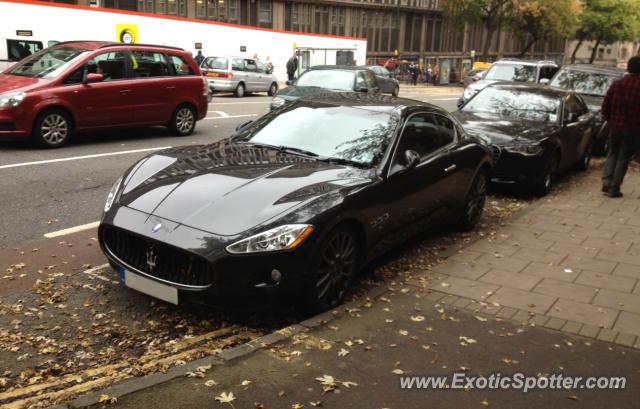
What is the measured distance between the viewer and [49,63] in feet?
37.4

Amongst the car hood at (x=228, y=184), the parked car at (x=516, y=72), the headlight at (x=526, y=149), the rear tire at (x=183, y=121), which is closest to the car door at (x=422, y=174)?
the car hood at (x=228, y=184)

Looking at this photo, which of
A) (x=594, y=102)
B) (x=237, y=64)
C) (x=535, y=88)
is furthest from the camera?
(x=237, y=64)

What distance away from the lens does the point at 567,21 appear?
55125mm

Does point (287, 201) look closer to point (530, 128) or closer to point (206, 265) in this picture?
point (206, 265)

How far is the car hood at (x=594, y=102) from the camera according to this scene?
13.2m

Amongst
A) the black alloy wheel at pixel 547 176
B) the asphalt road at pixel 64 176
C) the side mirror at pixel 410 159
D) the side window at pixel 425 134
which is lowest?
the asphalt road at pixel 64 176

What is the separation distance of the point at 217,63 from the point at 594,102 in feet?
57.0

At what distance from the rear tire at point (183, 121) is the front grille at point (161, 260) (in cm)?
875

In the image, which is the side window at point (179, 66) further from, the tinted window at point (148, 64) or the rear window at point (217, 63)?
the rear window at point (217, 63)

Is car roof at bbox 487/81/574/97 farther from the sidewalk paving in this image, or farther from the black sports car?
the black sports car

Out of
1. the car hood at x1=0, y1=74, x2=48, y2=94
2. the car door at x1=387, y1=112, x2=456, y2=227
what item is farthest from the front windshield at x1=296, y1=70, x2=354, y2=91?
the car door at x1=387, y1=112, x2=456, y2=227

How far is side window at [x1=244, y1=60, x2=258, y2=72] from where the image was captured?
27.8 m

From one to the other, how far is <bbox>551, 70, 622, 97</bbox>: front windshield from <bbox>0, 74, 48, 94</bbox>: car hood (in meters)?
11.2

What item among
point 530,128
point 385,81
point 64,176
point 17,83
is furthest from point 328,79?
point 385,81
